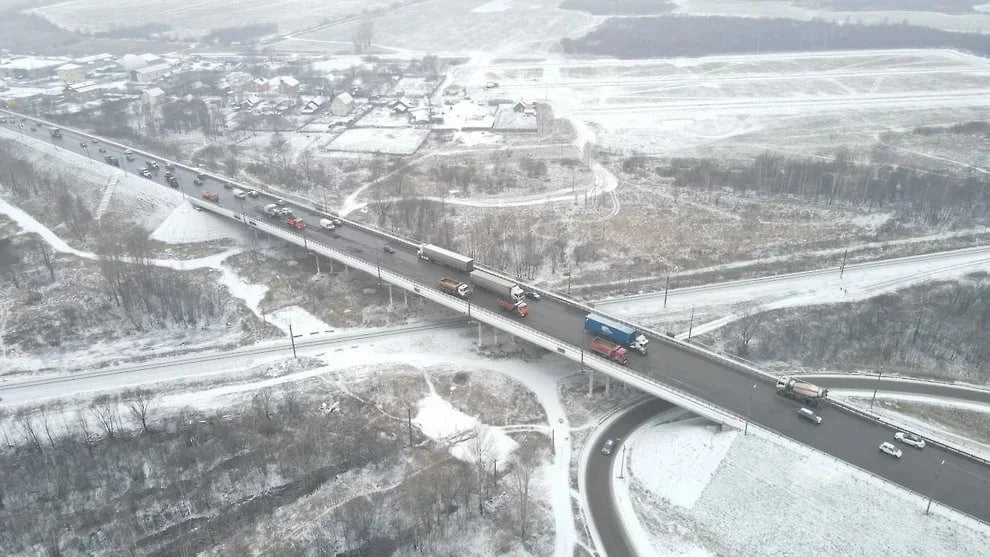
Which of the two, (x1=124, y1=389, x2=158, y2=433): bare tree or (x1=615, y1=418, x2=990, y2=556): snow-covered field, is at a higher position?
(x1=615, y1=418, x2=990, y2=556): snow-covered field

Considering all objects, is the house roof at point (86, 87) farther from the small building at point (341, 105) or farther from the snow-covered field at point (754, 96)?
the snow-covered field at point (754, 96)

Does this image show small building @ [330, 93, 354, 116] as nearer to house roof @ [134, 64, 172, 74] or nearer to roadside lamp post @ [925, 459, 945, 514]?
house roof @ [134, 64, 172, 74]

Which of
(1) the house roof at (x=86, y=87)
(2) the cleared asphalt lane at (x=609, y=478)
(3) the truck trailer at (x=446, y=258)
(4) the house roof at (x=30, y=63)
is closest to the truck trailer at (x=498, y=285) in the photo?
(3) the truck trailer at (x=446, y=258)

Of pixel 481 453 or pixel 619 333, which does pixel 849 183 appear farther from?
pixel 481 453

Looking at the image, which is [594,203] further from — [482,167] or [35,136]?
[35,136]

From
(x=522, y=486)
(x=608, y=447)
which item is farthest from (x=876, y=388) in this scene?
(x=522, y=486)

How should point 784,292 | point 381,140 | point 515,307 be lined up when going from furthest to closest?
point 381,140 < point 784,292 < point 515,307

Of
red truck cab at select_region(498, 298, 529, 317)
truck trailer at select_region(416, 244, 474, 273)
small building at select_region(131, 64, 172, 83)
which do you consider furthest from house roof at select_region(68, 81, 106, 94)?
red truck cab at select_region(498, 298, 529, 317)
